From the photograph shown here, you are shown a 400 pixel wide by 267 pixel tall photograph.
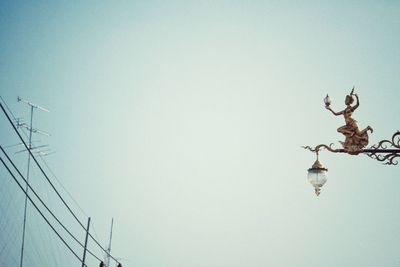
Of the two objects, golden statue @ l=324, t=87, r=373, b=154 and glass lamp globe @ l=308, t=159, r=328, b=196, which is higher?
golden statue @ l=324, t=87, r=373, b=154

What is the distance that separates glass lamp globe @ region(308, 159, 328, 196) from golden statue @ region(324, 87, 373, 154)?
607 mm

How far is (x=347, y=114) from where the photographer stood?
5.42 metres

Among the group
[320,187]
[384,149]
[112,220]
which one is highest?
[112,220]

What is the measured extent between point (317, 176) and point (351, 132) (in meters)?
1.03

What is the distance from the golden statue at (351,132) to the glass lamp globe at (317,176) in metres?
0.61

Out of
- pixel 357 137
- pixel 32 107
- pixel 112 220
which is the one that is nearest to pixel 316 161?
pixel 357 137

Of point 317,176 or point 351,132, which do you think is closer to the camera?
point 351,132

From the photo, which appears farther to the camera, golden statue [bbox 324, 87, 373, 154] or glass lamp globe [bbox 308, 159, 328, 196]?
glass lamp globe [bbox 308, 159, 328, 196]

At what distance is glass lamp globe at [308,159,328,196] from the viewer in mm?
5562

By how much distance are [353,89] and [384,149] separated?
127 cm

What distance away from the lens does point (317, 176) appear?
5.57 meters

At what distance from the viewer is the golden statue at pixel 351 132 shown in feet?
16.9

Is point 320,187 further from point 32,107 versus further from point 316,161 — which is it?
point 32,107

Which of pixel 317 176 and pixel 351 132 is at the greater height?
pixel 351 132
